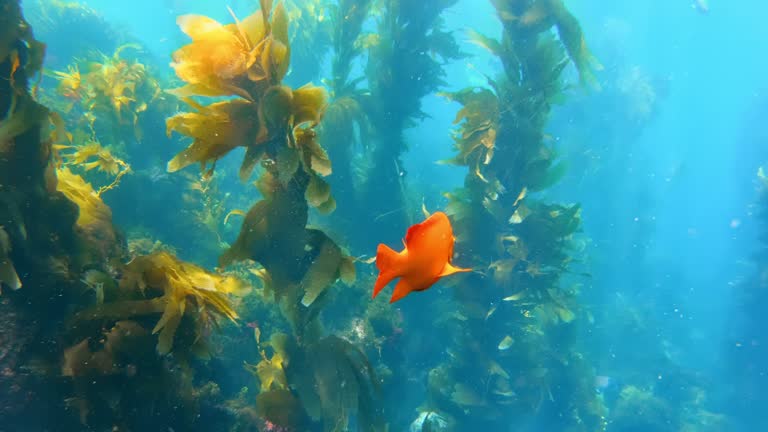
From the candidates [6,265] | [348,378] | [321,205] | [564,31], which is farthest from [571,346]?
[6,265]

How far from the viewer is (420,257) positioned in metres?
1.52

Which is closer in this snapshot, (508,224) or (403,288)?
(403,288)

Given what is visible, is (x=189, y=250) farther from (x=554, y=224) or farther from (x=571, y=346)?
(x=571, y=346)

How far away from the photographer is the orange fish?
151 centimetres

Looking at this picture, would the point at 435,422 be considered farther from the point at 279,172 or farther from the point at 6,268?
the point at 6,268

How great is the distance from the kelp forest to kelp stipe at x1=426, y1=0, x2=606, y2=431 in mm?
33

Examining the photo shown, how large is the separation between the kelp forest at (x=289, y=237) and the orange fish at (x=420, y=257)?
0.06 metres

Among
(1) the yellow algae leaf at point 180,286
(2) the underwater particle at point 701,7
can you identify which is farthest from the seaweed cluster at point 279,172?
(2) the underwater particle at point 701,7

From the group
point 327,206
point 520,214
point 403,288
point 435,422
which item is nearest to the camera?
point 403,288

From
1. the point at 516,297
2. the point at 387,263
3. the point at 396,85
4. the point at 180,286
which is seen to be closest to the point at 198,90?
the point at 180,286

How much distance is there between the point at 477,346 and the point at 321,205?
481 centimetres

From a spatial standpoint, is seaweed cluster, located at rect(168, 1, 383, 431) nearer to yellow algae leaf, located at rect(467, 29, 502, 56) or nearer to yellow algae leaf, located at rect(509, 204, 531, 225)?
yellow algae leaf, located at rect(509, 204, 531, 225)

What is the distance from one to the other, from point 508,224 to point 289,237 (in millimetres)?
4160

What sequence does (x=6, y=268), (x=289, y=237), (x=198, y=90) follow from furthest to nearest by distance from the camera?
(x=289, y=237) < (x=198, y=90) < (x=6, y=268)
